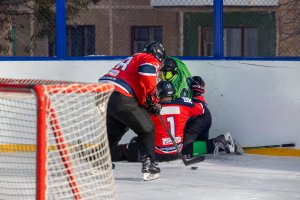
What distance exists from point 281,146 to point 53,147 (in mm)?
5295

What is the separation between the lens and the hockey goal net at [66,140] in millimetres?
5941

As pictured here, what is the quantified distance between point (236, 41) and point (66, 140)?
9.88m

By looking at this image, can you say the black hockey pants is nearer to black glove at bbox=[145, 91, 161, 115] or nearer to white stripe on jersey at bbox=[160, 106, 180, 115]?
black glove at bbox=[145, 91, 161, 115]

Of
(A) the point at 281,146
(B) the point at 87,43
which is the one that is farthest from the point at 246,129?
(B) the point at 87,43

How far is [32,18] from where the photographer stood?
40.1 feet

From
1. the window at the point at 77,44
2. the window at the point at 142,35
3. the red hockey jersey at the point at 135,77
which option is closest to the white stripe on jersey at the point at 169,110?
the red hockey jersey at the point at 135,77

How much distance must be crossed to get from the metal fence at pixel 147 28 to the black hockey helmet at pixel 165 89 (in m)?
0.95

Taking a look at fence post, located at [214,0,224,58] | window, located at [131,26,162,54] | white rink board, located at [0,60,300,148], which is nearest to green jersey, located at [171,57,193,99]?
white rink board, located at [0,60,300,148]

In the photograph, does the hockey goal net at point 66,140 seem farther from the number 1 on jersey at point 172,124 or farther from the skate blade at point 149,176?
the number 1 on jersey at point 172,124

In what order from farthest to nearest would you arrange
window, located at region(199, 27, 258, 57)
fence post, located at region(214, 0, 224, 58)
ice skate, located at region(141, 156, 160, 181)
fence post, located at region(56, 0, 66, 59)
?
window, located at region(199, 27, 258, 57) < fence post, located at region(214, 0, 224, 58) < fence post, located at region(56, 0, 66, 59) < ice skate, located at region(141, 156, 160, 181)

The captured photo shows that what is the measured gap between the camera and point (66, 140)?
20.8ft

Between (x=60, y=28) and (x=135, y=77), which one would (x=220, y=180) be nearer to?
(x=135, y=77)

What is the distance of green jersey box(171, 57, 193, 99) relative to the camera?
10.8m

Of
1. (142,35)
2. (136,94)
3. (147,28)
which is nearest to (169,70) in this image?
(136,94)
